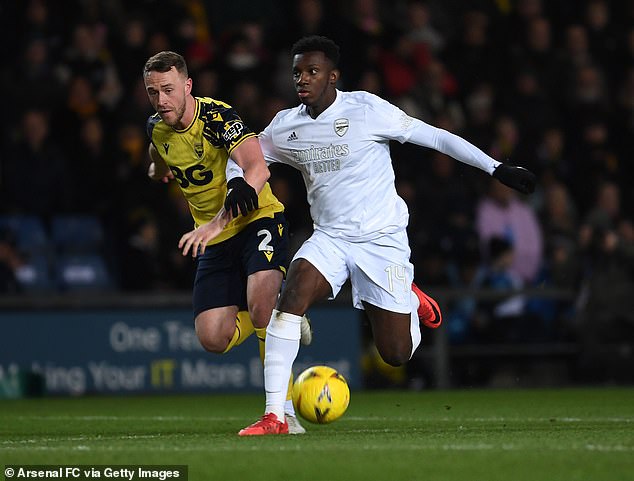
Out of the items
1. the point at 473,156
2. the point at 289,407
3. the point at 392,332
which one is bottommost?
the point at 289,407

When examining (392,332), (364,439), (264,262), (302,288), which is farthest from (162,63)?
(364,439)

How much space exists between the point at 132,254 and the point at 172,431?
551 centimetres

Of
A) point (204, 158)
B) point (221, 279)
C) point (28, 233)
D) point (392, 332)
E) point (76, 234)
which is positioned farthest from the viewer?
point (76, 234)

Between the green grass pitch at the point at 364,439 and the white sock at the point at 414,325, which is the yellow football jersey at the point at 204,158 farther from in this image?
the green grass pitch at the point at 364,439

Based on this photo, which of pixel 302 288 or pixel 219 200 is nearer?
pixel 302 288

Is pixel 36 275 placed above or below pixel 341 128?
below

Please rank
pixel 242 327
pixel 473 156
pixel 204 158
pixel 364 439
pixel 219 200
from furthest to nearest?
pixel 242 327, pixel 219 200, pixel 204 158, pixel 473 156, pixel 364 439

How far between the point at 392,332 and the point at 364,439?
1167 mm

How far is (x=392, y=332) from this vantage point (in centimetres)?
810

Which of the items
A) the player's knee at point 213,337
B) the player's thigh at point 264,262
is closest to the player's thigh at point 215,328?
the player's knee at point 213,337

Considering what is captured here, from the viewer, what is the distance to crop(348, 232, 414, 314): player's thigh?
25.9 ft

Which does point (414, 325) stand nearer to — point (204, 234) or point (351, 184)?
point (351, 184)

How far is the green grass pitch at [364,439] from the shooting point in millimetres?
5574

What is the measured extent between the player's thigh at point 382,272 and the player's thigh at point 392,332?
0.14ft
